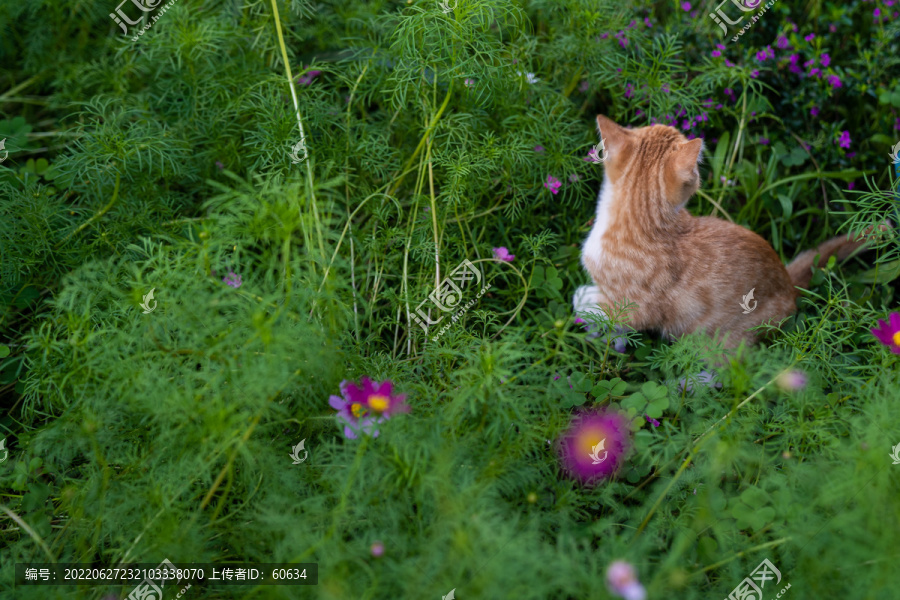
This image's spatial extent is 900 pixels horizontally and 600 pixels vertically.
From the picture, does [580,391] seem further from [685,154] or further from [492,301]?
[685,154]

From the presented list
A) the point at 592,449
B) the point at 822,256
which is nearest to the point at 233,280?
the point at 592,449

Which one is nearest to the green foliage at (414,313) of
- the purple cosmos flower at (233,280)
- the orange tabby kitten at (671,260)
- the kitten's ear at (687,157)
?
the purple cosmos flower at (233,280)

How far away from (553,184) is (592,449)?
1.04 meters

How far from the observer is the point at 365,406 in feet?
5.26

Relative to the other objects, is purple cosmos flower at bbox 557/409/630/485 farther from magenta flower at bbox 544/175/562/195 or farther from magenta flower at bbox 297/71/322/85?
magenta flower at bbox 297/71/322/85

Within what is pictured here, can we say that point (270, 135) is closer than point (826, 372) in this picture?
No

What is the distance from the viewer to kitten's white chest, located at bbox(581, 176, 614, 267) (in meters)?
2.30

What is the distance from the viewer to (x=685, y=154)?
206cm

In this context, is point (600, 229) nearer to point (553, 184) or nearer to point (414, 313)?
point (553, 184)

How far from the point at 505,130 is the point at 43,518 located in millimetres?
1884

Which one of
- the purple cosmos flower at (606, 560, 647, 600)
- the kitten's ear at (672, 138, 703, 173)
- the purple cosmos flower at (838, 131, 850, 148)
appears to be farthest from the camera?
the purple cosmos flower at (838, 131, 850, 148)

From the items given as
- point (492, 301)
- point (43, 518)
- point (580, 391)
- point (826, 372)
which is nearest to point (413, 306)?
point (492, 301)

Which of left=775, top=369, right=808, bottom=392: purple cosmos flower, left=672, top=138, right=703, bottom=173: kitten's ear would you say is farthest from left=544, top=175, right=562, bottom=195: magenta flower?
left=775, top=369, right=808, bottom=392: purple cosmos flower

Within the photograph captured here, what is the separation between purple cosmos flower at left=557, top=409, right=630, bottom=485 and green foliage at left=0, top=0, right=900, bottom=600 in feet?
0.17
